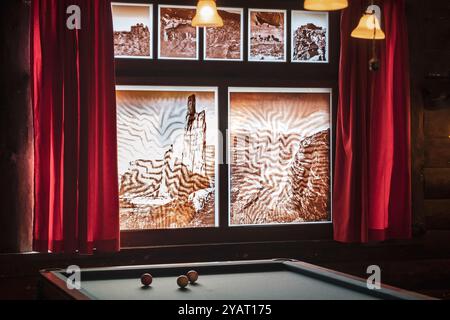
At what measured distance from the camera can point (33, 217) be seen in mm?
5059

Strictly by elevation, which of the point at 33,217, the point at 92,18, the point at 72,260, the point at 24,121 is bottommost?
the point at 72,260

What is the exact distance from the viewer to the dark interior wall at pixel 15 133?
16.7 feet

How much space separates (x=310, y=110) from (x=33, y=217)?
232 cm

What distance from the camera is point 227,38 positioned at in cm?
564

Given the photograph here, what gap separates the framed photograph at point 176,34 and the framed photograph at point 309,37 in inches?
32.1

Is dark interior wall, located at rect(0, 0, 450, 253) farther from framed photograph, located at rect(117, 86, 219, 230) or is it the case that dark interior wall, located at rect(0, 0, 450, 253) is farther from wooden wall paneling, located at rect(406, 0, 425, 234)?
framed photograph, located at rect(117, 86, 219, 230)

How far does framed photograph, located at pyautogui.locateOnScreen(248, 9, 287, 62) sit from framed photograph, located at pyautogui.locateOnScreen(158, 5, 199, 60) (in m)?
0.46

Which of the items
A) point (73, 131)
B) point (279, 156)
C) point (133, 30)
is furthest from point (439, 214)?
point (73, 131)

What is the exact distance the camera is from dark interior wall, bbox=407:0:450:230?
5965mm

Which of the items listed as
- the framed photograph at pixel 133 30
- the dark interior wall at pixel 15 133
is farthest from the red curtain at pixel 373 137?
the dark interior wall at pixel 15 133

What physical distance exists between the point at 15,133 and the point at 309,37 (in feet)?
7.93

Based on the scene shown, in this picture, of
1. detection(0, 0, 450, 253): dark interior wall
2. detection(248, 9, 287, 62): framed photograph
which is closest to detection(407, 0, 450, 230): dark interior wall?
detection(0, 0, 450, 253): dark interior wall
